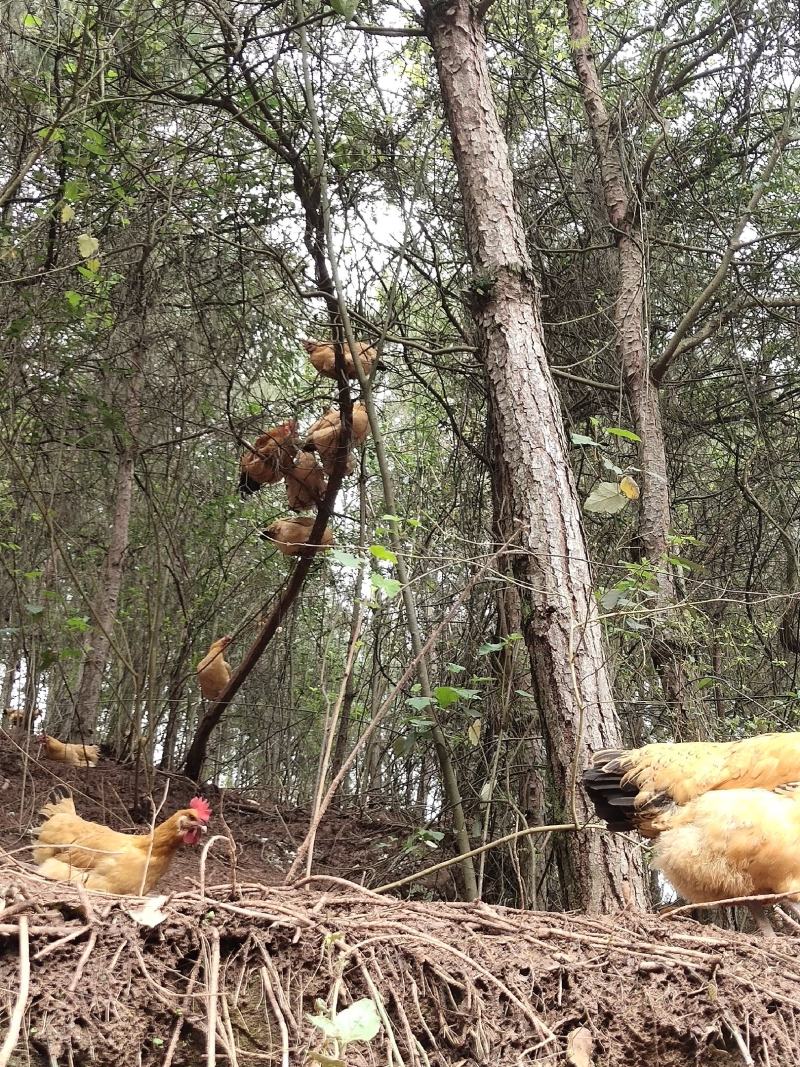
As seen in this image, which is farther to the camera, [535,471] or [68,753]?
[68,753]

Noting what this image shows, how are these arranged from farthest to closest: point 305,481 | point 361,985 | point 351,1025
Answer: point 305,481 → point 361,985 → point 351,1025

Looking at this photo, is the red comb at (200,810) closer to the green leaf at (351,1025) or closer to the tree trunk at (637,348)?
the tree trunk at (637,348)

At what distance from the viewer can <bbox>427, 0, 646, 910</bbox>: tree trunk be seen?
4191 millimetres

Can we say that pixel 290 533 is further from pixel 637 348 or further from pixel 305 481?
pixel 637 348

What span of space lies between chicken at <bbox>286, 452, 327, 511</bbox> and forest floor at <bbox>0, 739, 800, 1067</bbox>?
10.7ft

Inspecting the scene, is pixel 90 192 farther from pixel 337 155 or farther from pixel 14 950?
pixel 14 950

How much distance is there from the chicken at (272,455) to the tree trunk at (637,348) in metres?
2.32

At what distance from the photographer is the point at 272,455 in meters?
5.71

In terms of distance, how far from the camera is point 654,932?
9.48 ft

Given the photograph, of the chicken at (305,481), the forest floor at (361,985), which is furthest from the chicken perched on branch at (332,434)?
the forest floor at (361,985)

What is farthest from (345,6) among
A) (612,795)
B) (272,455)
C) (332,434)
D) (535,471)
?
(612,795)

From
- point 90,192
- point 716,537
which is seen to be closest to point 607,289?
point 716,537

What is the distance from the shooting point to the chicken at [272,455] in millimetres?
5672

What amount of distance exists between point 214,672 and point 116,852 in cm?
209
